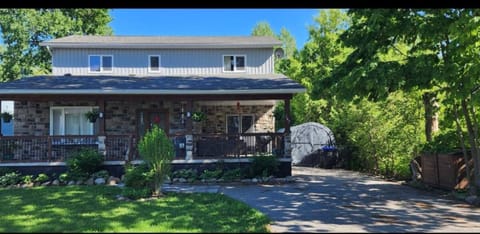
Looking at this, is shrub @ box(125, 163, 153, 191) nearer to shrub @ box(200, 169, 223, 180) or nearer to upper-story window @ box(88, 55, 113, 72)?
shrub @ box(200, 169, 223, 180)

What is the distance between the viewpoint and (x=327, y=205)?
30.6 ft

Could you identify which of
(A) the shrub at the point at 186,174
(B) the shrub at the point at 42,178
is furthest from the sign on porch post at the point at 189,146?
(B) the shrub at the point at 42,178

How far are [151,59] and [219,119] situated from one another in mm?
4553

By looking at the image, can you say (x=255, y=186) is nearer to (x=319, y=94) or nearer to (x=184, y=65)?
(x=319, y=94)

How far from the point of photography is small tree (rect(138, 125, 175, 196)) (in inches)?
408

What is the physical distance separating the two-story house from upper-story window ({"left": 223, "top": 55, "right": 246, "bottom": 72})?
5cm

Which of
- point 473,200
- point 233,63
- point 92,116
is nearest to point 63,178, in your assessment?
point 92,116

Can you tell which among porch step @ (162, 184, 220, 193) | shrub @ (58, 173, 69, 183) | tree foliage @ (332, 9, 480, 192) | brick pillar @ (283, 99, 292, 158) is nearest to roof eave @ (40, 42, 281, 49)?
brick pillar @ (283, 99, 292, 158)

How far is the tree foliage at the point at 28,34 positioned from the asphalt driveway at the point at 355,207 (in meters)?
22.2

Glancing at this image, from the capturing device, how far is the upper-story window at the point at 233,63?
2034cm

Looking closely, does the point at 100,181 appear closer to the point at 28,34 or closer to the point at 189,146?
the point at 189,146

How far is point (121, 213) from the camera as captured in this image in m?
8.22

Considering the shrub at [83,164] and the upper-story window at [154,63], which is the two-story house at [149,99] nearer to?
the upper-story window at [154,63]
